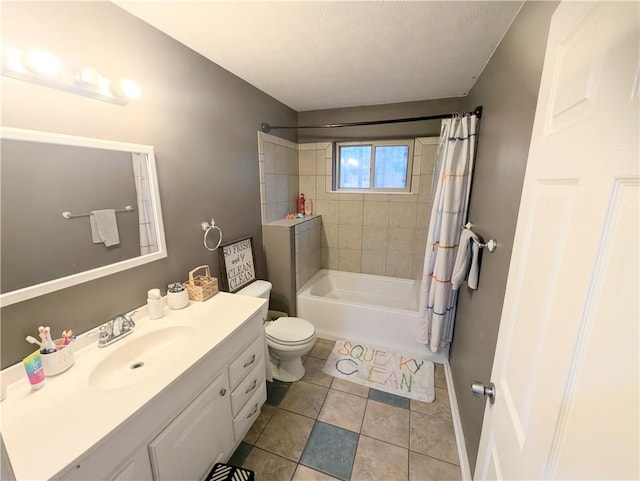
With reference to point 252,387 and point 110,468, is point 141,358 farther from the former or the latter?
point 252,387

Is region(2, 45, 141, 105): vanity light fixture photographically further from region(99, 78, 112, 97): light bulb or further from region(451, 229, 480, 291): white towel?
region(451, 229, 480, 291): white towel

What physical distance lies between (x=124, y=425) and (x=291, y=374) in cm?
145

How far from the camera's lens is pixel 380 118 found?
2766 mm

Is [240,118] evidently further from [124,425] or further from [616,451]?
[616,451]

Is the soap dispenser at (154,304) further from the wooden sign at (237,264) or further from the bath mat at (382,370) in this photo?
the bath mat at (382,370)

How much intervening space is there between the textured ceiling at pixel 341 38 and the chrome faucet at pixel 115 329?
1469 millimetres

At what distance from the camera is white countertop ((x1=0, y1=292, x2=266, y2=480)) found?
29.0 inches

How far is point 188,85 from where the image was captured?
161cm

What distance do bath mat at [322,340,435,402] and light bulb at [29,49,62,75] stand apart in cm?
239

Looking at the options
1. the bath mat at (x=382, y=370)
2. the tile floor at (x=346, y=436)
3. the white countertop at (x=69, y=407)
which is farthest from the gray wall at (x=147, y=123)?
the bath mat at (x=382, y=370)

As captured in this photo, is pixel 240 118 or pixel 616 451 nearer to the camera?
pixel 616 451

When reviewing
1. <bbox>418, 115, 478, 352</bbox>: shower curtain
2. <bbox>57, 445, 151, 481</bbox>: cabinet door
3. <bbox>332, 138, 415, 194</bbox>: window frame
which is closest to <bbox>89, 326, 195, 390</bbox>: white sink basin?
<bbox>57, 445, 151, 481</bbox>: cabinet door

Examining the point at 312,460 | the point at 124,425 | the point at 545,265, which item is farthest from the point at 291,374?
the point at 545,265

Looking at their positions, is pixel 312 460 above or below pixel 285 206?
below
